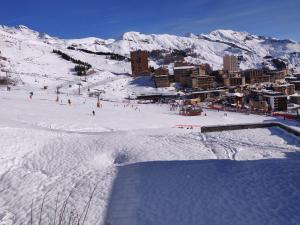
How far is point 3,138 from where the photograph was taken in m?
21.4

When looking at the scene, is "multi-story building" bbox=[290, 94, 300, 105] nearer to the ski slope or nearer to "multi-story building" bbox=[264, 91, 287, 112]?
"multi-story building" bbox=[264, 91, 287, 112]

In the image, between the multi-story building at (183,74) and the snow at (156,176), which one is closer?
the snow at (156,176)

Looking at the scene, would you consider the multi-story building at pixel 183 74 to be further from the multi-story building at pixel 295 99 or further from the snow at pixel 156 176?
the snow at pixel 156 176

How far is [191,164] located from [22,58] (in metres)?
117

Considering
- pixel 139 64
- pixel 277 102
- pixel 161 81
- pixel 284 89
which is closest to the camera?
pixel 277 102

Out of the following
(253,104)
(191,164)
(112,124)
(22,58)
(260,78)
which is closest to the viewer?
(191,164)

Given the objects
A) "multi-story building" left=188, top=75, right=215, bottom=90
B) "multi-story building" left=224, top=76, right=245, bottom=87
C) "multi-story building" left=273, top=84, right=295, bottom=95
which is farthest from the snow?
"multi-story building" left=224, top=76, right=245, bottom=87

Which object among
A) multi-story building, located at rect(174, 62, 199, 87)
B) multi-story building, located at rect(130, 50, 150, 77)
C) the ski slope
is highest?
multi-story building, located at rect(130, 50, 150, 77)

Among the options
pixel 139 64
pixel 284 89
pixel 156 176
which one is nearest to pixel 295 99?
pixel 284 89

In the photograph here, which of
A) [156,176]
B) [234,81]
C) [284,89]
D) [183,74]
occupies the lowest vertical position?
[156,176]

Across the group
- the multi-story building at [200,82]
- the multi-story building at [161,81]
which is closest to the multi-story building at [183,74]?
the multi-story building at [200,82]

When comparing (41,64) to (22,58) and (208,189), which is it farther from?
(208,189)

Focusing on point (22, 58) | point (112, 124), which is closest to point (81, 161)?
point (112, 124)

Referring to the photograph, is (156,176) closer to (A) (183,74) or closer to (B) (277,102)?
(B) (277,102)
